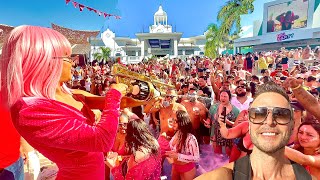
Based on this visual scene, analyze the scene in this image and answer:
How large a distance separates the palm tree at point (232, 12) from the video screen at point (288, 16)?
15.2 meters

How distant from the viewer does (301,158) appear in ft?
7.43

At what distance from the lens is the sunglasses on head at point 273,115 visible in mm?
1298

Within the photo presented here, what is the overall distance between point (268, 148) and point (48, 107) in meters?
1.10

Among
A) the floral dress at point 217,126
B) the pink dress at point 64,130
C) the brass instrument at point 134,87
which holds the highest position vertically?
the brass instrument at point 134,87

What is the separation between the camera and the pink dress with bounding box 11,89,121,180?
144cm

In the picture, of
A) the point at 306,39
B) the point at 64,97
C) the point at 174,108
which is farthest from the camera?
the point at 306,39

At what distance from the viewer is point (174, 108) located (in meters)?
4.84

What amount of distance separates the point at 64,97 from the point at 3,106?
0.37 meters

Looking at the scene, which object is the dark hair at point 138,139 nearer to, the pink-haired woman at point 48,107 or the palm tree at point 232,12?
the pink-haired woman at point 48,107

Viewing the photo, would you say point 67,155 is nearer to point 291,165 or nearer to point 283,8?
point 291,165

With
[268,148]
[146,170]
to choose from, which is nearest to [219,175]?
[268,148]

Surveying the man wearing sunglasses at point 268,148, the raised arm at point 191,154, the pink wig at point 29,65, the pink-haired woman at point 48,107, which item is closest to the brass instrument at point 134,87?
the pink-haired woman at point 48,107

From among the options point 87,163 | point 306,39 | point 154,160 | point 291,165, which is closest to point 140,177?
point 154,160

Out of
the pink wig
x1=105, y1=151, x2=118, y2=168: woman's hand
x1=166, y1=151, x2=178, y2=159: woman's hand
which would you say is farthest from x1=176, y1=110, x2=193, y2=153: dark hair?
the pink wig
